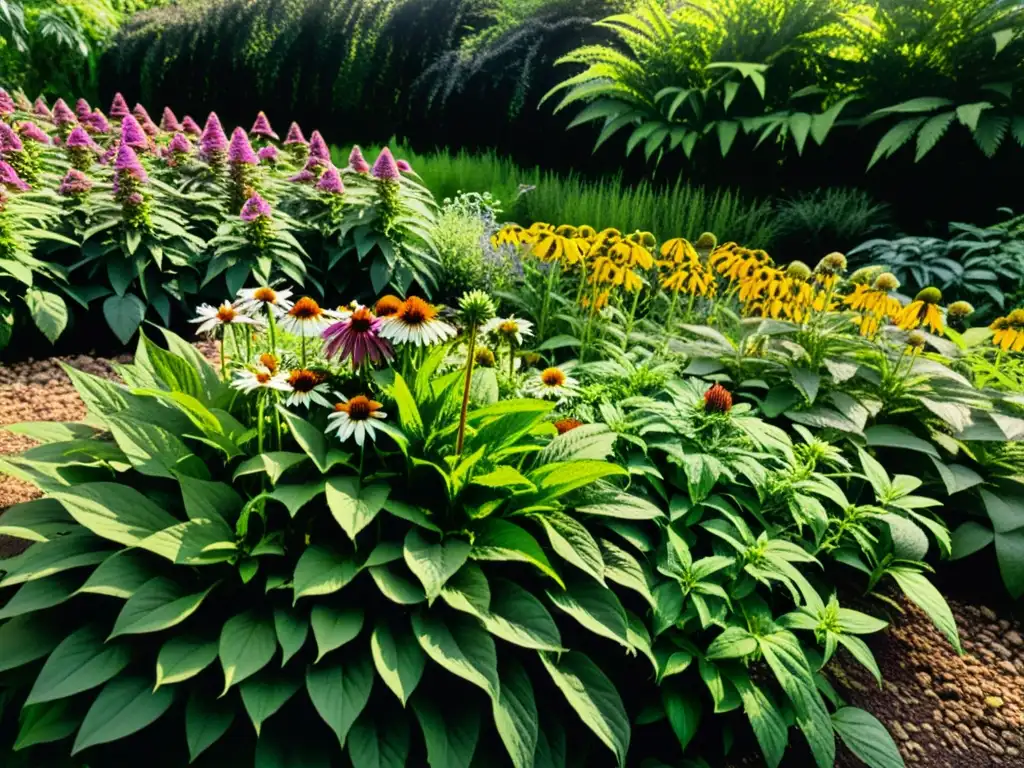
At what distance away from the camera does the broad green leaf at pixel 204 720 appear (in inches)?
51.5

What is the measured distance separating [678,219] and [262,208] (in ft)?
7.09

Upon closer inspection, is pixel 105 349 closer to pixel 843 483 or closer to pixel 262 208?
pixel 262 208

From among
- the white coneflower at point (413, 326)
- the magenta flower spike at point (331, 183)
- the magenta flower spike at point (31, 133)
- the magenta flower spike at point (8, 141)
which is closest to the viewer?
the white coneflower at point (413, 326)

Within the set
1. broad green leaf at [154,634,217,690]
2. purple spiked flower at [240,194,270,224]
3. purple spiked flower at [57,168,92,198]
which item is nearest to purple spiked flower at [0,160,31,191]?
purple spiked flower at [57,168,92,198]

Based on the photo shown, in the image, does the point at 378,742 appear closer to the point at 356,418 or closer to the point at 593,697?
the point at 593,697

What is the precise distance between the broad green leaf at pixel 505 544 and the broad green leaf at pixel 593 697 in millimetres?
186

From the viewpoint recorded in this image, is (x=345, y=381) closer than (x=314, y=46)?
Yes

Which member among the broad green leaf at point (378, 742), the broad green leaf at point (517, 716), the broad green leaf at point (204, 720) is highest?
the broad green leaf at point (517, 716)

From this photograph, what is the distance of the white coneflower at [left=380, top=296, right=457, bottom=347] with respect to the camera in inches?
64.7

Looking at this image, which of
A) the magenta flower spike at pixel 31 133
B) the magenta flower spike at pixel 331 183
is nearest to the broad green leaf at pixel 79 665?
the magenta flower spike at pixel 331 183

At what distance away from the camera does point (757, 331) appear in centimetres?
250

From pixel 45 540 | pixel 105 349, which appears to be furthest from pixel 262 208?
pixel 45 540

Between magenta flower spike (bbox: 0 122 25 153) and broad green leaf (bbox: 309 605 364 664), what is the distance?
10.3 ft

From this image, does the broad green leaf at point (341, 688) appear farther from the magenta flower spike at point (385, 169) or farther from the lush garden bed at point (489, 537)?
the magenta flower spike at point (385, 169)
